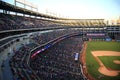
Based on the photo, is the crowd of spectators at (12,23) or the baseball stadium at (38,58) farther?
the crowd of spectators at (12,23)

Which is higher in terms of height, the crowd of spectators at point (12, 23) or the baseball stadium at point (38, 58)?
the crowd of spectators at point (12, 23)

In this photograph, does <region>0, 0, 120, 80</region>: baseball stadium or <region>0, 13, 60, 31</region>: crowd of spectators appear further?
<region>0, 13, 60, 31</region>: crowd of spectators

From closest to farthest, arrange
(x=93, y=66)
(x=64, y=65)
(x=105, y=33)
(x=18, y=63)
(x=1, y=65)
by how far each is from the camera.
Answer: (x=1, y=65) < (x=18, y=63) < (x=64, y=65) < (x=93, y=66) < (x=105, y=33)

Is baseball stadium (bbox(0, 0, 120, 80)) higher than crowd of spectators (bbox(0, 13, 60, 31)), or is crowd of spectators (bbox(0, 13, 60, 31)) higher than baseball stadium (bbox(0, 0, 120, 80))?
crowd of spectators (bbox(0, 13, 60, 31))

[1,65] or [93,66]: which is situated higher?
[1,65]

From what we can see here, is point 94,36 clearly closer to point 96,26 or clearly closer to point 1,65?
point 96,26

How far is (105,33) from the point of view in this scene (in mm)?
59781

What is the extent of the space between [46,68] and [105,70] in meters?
9.40

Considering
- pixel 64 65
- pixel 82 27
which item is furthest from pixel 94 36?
pixel 64 65

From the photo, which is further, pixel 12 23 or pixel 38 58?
pixel 12 23

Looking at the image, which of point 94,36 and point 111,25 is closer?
point 94,36

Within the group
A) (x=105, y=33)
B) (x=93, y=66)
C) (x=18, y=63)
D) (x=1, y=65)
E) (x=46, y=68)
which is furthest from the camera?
(x=105, y=33)

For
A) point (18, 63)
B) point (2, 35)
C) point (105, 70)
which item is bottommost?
point (105, 70)

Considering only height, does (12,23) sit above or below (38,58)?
above
